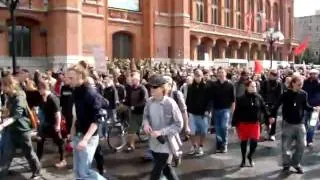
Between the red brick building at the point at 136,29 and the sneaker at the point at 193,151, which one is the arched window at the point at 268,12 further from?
the sneaker at the point at 193,151

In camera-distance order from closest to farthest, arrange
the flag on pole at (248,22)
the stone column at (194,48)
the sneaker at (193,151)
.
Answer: the sneaker at (193,151)
the stone column at (194,48)
the flag on pole at (248,22)

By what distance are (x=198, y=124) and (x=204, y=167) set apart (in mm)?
1466

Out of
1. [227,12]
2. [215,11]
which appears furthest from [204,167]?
[227,12]

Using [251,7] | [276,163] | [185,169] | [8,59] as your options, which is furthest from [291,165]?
[251,7]

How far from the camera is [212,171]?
32.0 ft

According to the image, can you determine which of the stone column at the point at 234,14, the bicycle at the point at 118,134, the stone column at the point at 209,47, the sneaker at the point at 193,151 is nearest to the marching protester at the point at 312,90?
the sneaker at the point at 193,151

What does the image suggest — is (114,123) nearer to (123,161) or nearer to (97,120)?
(123,161)

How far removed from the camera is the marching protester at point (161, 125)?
21.1 feet

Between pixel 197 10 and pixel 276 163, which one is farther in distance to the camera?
pixel 197 10

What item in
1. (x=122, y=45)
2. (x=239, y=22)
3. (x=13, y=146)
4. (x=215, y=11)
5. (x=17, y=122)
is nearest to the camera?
(x=17, y=122)

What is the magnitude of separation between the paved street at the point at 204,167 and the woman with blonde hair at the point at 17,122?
756 millimetres

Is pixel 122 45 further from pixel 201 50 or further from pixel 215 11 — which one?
pixel 215 11

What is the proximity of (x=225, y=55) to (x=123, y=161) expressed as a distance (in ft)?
164

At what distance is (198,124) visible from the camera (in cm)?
1136
